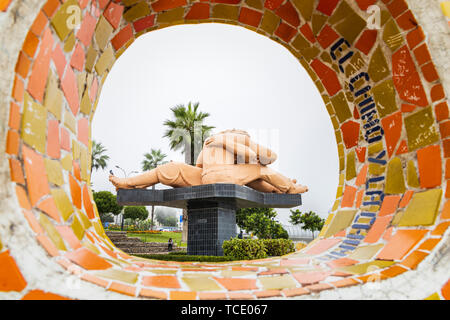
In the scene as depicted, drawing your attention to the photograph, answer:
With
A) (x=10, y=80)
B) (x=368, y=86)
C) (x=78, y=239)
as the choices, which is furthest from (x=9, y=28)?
(x=368, y=86)

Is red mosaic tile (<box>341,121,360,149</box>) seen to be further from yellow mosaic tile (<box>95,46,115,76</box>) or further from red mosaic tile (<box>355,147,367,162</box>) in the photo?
yellow mosaic tile (<box>95,46,115,76</box>)

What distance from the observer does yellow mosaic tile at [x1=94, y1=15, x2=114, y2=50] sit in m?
2.21

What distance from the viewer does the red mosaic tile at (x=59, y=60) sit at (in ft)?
5.68

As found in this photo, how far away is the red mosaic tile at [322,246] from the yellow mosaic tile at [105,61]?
2405 mm

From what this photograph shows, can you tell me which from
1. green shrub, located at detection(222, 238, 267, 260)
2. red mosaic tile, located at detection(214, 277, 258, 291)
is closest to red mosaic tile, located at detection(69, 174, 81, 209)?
red mosaic tile, located at detection(214, 277, 258, 291)

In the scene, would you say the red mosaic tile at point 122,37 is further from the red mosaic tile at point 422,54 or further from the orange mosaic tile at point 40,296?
the red mosaic tile at point 422,54

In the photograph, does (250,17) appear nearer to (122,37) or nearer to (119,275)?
(122,37)

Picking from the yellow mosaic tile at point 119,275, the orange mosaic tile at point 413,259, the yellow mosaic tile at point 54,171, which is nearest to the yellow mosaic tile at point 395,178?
the orange mosaic tile at point 413,259

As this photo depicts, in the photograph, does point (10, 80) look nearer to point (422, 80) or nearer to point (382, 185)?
point (422, 80)

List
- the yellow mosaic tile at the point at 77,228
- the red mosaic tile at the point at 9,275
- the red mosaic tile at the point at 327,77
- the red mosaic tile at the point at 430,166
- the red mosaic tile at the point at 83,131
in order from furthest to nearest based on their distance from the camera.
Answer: the red mosaic tile at the point at 327,77 < the red mosaic tile at the point at 83,131 < the red mosaic tile at the point at 430,166 < the yellow mosaic tile at the point at 77,228 < the red mosaic tile at the point at 9,275

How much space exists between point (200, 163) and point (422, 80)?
294 inches

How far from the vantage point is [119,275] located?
1.70 m

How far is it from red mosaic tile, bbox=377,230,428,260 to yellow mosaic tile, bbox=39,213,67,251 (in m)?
1.94

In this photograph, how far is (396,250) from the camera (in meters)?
1.97
